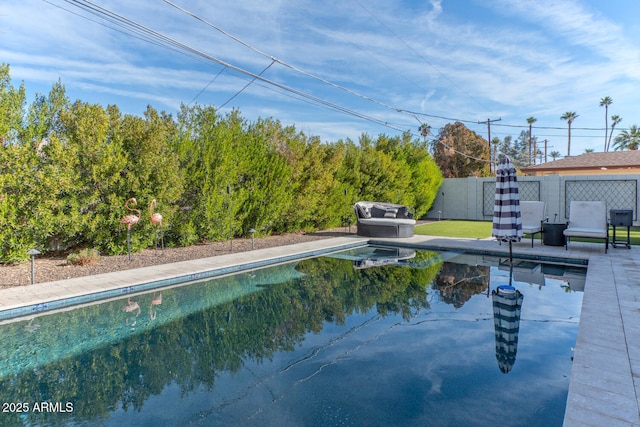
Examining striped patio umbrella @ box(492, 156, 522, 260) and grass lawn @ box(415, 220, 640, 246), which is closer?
striped patio umbrella @ box(492, 156, 522, 260)

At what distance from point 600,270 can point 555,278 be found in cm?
Answer: 70

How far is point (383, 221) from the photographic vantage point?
11438 millimetres

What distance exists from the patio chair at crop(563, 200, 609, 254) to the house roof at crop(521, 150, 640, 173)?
13226mm

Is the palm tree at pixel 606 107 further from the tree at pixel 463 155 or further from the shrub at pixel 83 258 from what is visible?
the shrub at pixel 83 258

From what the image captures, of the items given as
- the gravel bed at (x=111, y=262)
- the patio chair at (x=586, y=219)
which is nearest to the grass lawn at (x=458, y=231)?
Answer: the patio chair at (x=586, y=219)

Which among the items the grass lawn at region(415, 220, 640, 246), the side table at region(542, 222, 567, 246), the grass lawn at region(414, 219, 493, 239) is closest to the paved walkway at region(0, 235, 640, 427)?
the side table at region(542, 222, 567, 246)

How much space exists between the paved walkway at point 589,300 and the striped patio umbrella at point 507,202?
1.34 meters

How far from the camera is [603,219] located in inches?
337

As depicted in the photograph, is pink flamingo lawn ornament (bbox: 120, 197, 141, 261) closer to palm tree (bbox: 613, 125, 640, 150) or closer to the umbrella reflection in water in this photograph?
the umbrella reflection in water

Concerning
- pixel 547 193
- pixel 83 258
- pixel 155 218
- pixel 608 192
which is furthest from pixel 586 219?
pixel 83 258

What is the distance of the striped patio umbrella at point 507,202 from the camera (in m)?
5.92

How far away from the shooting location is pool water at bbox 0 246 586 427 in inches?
108

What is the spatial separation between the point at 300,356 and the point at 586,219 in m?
8.62

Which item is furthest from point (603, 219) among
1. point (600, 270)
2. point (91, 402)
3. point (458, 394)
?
point (91, 402)
